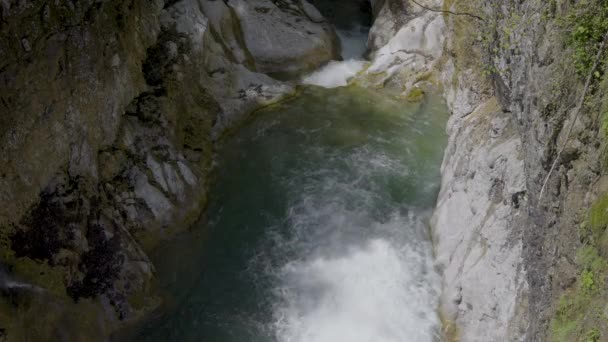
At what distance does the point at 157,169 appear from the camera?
1255 centimetres

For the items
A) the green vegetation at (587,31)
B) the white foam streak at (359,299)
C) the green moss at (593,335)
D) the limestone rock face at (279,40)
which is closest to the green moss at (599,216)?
the green moss at (593,335)

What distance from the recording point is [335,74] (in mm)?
17875

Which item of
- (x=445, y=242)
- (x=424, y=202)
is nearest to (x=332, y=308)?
(x=445, y=242)

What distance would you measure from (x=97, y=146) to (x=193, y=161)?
2.91 meters

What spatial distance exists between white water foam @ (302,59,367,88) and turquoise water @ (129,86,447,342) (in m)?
1.51

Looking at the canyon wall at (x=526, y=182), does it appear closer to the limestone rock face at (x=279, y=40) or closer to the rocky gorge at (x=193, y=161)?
the rocky gorge at (x=193, y=161)

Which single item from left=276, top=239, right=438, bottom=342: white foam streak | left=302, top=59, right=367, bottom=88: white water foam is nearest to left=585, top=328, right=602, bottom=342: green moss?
left=276, top=239, right=438, bottom=342: white foam streak

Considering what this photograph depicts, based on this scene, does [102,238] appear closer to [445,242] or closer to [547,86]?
[445,242]

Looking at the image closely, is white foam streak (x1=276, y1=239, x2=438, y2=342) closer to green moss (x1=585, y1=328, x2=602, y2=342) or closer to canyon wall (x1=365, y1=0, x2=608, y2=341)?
canyon wall (x1=365, y1=0, x2=608, y2=341)

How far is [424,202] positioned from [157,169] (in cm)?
639

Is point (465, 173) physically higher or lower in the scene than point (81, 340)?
higher

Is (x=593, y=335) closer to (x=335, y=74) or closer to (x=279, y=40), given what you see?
(x=335, y=74)

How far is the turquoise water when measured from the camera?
1062 centimetres

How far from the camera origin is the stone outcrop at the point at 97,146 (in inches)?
357
